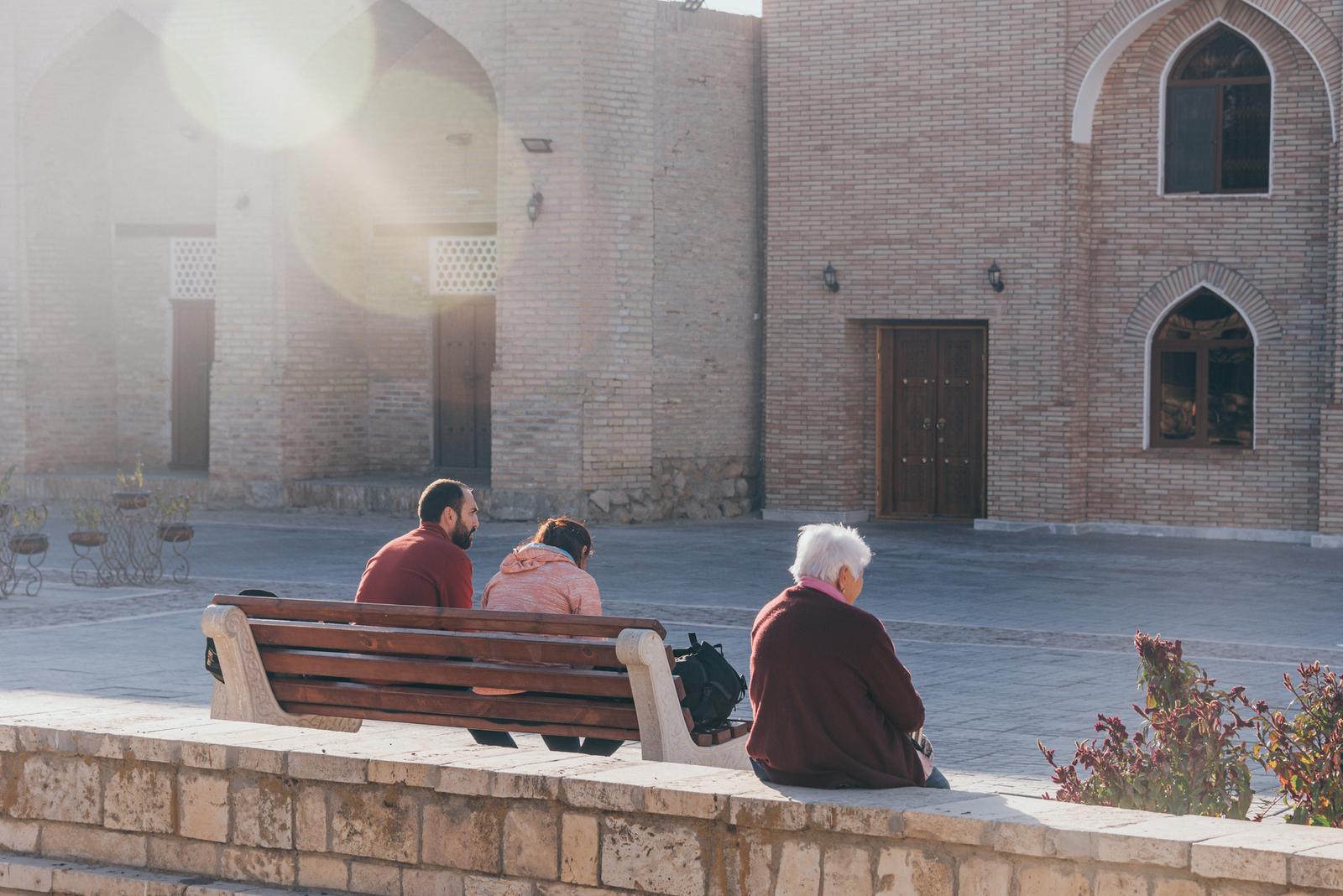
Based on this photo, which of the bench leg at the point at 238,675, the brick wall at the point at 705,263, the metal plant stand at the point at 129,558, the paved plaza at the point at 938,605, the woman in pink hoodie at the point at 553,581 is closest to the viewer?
the bench leg at the point at 238,675

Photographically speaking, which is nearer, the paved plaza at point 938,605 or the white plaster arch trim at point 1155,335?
the paved plaza at point 938,605

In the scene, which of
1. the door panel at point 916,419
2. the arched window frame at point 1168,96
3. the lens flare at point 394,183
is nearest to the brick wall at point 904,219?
the door panel at point 916,419

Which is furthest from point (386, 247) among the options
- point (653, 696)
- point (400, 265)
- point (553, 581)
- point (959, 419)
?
point (653, 696)

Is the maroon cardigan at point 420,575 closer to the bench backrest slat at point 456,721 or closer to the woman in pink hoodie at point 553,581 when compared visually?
the woman in pink hoodie at point 553,581

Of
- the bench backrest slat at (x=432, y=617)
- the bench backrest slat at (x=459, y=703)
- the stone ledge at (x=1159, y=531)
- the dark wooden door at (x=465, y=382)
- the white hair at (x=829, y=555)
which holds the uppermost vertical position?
the dark wooden door at (x=465, y=382)

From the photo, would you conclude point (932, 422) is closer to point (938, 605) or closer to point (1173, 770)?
point (938, 605)

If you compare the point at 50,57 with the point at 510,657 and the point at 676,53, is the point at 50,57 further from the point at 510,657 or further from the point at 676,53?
the point at 510,657

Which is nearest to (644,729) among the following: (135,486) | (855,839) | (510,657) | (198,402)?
(510,657)

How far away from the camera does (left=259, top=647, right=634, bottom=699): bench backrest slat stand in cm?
573

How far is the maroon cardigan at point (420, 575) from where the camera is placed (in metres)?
6.61

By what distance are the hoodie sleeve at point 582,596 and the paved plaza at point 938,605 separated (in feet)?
5.54

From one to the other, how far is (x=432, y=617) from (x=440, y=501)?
786mm

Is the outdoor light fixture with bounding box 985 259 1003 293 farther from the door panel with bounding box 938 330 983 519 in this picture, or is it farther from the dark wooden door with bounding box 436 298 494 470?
the dark wooden door with bounding box 436 298 494 470

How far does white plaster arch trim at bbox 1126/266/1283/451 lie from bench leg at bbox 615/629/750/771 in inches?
522
